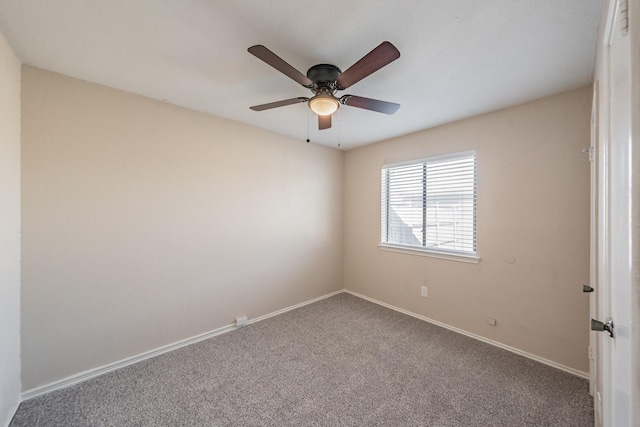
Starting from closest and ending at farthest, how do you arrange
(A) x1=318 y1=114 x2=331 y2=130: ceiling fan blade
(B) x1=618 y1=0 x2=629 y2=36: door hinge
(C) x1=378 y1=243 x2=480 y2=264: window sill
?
(B) x1=618 y1=0 x2=629 y2=36: door hinge
(A) x1=318 y1=114 x2=331 y2=130: ceiling fan blade
(C) x1=378 y1=243 x2=480 y2=264: window sill

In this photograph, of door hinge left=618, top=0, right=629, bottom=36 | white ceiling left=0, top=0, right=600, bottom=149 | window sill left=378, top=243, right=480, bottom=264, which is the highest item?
white ceiling left=0, top=0, right=600, bottom=149

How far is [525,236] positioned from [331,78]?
2.26 metres

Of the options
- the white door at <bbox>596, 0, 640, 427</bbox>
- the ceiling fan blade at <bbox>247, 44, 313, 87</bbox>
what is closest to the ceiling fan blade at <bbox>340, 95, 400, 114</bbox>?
the ceiling fan blade at <bbox>247, 44, 313, 87</bbox>

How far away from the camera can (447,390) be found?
6.22ft

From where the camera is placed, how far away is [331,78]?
5.77 ft

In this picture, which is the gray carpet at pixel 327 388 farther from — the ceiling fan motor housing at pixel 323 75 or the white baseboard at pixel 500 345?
the ceiling fan motor housing at pixel 323 75

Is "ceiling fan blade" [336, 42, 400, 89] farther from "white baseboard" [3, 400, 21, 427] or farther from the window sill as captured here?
"white baseboard" [3, 400, 21, 427]

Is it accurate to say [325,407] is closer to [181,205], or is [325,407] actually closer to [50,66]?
[181,205]

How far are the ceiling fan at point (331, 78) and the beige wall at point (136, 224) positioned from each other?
122 centimetres

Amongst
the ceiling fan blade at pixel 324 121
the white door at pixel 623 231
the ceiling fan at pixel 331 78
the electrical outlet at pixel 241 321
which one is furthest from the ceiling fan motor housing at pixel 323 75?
the electrical outlet at pixel 241 321

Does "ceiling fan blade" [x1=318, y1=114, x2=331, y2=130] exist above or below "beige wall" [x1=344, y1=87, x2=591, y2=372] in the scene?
above

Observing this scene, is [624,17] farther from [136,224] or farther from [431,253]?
[136,224]

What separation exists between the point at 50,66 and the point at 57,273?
5.04ft

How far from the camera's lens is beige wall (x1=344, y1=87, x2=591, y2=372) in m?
2.08
